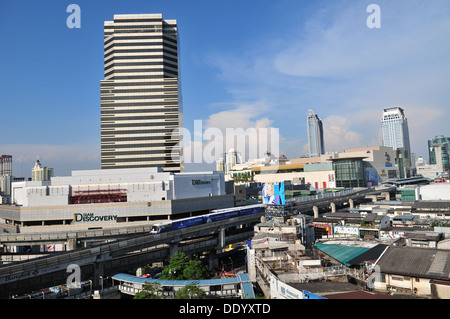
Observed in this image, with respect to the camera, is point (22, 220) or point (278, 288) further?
point (22, 220)

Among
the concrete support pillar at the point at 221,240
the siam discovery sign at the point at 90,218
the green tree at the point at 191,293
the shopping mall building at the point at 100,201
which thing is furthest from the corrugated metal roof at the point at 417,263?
the siam discovery sign at the point at 90,218

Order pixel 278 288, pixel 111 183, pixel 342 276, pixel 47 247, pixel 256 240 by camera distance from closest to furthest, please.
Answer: pixel 278 288 < pixel 342 276 < pixel 256 240 < pixel 47 247 < pixel 111 183

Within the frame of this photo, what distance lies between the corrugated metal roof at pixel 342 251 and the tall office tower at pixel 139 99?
7724 cm

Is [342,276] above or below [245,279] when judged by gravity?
above

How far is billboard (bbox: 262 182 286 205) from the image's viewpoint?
59.8 m

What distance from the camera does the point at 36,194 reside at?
64.9m

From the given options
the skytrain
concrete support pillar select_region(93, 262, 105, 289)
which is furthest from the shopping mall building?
concrete support pillar select_region(93, 262, 105, 289)

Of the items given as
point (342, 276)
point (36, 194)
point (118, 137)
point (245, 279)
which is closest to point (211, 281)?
point (245, 279)

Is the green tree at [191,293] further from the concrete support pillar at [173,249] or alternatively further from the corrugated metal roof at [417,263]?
the concrete support pillar at [173,249]

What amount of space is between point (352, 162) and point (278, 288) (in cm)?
11914

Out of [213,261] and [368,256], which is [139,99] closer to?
[213,261]

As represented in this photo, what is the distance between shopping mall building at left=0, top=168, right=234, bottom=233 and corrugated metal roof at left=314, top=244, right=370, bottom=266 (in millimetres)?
36805

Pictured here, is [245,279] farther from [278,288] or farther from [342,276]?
[342,276]

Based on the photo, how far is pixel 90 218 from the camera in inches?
2506
